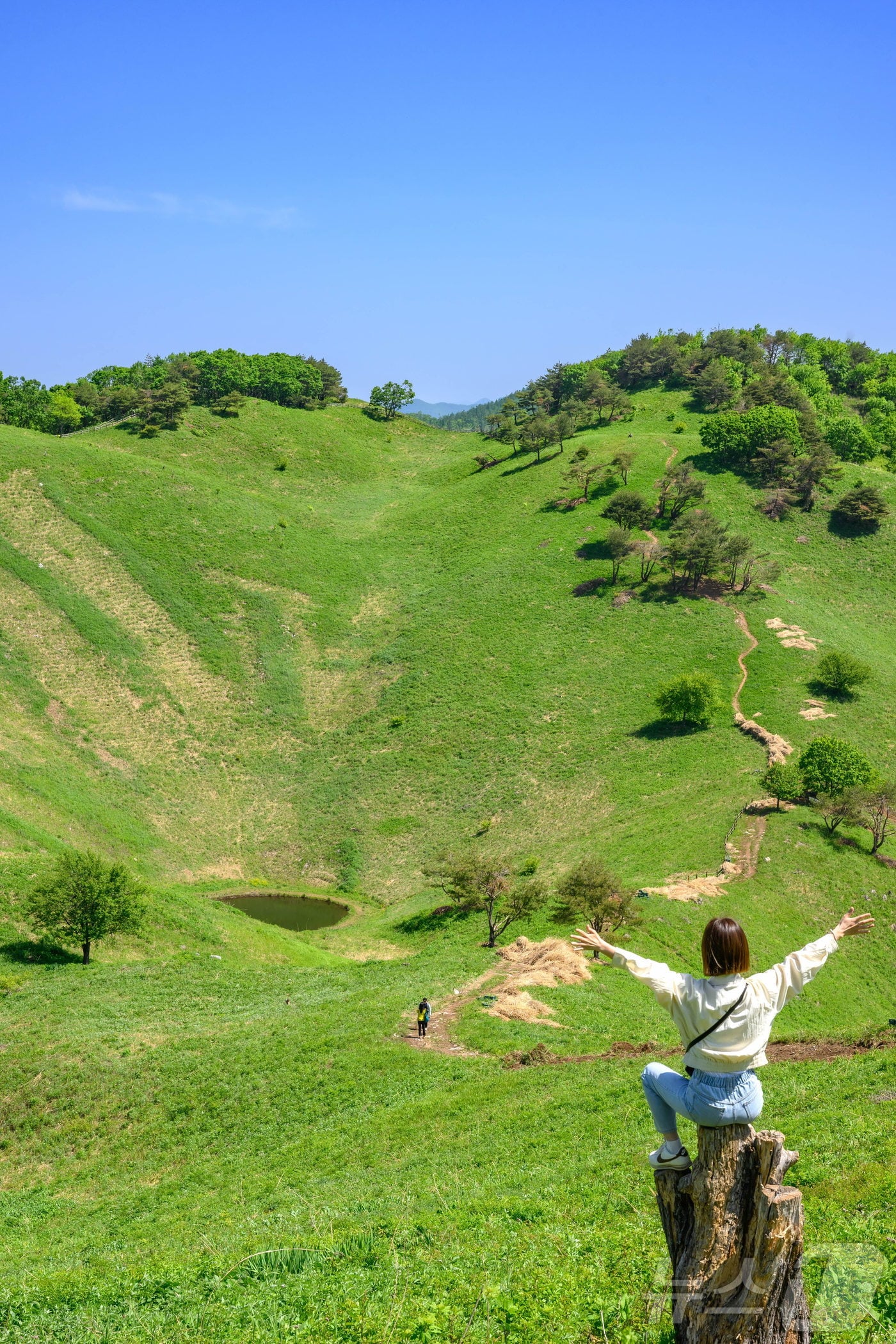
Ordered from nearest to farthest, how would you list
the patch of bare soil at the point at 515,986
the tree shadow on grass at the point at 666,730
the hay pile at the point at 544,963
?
the patch of bare soil at the point at 515,986 → the hay pile at the point at 544,963 → the tree shadow on grass at the point at 666,730

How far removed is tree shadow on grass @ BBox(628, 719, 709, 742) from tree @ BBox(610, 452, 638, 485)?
41.2 m

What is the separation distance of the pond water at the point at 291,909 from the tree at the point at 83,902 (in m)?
15.5

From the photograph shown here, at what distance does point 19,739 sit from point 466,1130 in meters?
49.5

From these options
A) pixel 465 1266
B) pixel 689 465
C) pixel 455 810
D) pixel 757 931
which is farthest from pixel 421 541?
pixel 465 1266

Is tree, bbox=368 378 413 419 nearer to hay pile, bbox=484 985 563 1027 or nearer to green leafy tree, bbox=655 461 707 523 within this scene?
green leafy tree, bbox=655 461 707 523

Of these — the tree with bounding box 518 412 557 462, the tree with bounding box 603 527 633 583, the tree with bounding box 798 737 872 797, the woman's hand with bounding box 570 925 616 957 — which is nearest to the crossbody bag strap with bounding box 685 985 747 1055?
the woman's hand with bounding box 570 925 616 957

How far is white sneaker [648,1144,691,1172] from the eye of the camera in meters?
6.35

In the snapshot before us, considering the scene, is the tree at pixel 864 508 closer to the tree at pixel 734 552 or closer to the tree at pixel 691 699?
the tree at pixel 734 552

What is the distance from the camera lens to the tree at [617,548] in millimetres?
80750

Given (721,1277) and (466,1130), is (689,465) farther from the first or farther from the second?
(721,1277)

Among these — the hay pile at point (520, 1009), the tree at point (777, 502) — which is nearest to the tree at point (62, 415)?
the tree at point (777, 502)

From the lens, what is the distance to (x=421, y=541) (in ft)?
323

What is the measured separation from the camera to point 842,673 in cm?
5916

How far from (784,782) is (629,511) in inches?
1843
